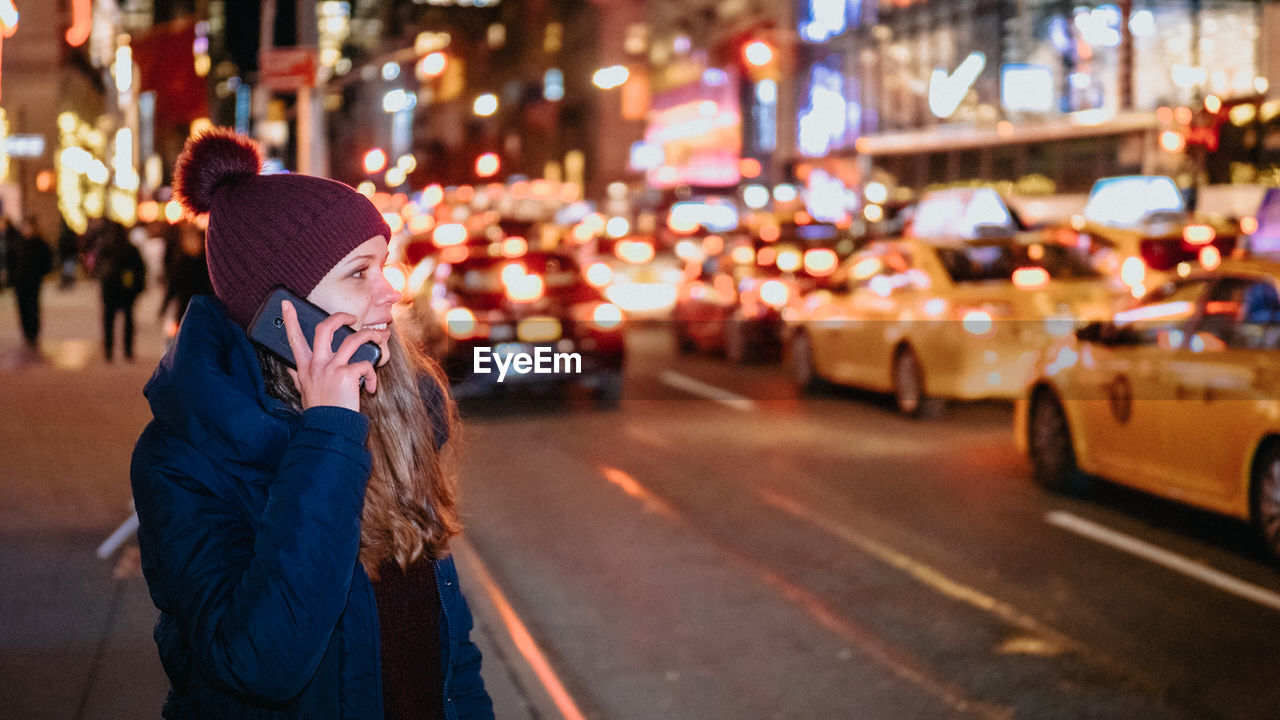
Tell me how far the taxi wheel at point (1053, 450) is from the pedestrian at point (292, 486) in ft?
26.7

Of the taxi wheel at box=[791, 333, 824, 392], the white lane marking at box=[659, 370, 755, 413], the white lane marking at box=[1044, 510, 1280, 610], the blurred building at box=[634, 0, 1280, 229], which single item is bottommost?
the white lane marking at box=[1044, 510, 1280, 610]

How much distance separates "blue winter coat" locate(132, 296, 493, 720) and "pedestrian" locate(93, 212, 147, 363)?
1767 cm

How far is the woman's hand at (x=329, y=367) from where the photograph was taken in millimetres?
1953

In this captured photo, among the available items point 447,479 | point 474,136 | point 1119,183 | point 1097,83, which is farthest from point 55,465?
point 1097,83

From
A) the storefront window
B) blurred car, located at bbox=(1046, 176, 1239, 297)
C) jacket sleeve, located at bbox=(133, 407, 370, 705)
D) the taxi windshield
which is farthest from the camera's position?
the storefront window

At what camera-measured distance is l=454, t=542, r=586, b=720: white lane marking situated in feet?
17.5

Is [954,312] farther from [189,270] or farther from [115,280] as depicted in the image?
[115,280]

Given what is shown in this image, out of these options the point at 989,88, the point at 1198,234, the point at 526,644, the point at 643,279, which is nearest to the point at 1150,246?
the point at 1198,234

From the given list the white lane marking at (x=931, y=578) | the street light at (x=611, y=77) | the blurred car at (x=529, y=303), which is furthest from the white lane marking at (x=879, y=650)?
the street light at (x=611, y=77)

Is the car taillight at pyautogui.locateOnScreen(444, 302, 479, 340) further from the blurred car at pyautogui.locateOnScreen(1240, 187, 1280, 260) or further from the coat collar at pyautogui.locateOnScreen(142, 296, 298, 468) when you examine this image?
the coat collar at pyautogui.locateOnScreen(142, 296, 298, 468)

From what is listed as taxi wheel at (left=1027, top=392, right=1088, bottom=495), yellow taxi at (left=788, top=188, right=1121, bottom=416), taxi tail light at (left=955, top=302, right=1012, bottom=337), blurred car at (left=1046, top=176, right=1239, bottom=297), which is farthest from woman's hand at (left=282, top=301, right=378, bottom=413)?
blurred car at (left=1046, top=176, right=1239, bottom=297)

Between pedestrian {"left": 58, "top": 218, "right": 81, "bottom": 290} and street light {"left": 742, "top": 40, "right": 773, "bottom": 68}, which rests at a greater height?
street light {"left": 742, "top": 40, "right": 773, "bottom": 68}

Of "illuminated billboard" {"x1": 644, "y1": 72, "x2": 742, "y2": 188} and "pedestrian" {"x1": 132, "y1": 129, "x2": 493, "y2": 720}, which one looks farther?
"illuminated billboard" {"x1": 644, "y1": 72, "x2": 742, "y2": 188}

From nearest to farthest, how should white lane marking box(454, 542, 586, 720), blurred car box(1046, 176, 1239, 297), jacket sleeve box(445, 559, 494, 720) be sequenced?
jacket sleeve box(445, 559, 494, 720), white lane marking box(454, 542, 586, 720), blurred car box(1046, 176, 1239, 297)
